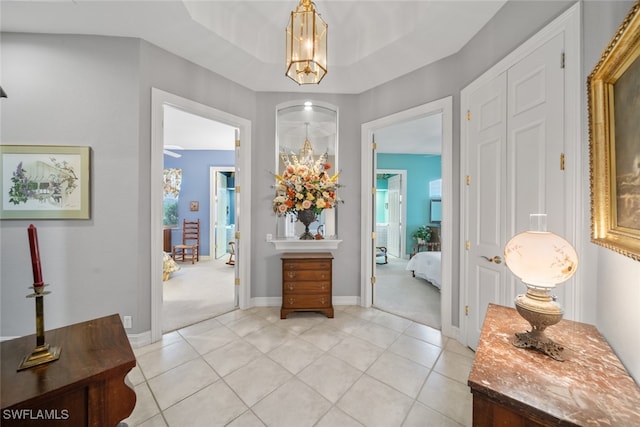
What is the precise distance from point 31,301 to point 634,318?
4.12 metres

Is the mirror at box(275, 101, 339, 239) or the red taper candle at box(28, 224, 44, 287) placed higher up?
the mirror at box(275, 101, 339, 239)

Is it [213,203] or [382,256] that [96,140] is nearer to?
[213,203]

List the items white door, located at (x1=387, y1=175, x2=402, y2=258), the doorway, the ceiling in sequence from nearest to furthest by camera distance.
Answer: the ceiling, the doorway, white door, located at (x1=387, y1=175, x2=402, y2=258)

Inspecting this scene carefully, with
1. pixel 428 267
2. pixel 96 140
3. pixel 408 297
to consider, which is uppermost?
pixel 96 140

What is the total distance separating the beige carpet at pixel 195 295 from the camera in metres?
2.96

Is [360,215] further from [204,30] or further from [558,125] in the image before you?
[204,30]

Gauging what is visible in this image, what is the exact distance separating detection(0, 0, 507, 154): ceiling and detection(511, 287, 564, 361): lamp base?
2235 millimetres

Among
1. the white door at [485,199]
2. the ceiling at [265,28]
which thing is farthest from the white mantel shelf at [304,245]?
the ceiling at [265,28]

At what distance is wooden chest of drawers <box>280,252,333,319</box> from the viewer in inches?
114

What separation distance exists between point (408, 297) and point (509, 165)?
2.50m

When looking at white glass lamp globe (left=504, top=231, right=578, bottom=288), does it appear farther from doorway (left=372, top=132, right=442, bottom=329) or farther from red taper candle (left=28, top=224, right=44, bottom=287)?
doorway (left=372, top=132, right=442, bottom=329)

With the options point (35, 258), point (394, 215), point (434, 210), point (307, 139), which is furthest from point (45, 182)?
point (434, 210)

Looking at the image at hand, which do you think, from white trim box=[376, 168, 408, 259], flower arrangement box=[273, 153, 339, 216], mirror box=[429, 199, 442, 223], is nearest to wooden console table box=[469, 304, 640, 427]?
flower arrangement box=[273, 153, 339, 216]

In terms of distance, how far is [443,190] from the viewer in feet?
8.49
